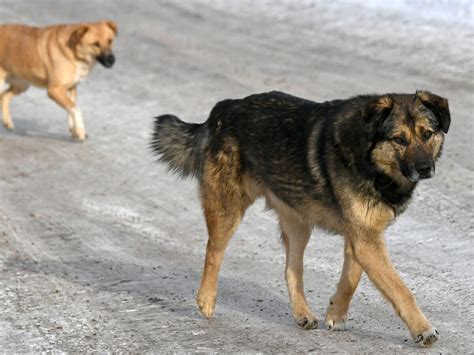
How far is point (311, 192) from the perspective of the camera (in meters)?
5.98

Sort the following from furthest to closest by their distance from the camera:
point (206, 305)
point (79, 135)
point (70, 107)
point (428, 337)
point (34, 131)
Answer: point (34, 131), point (70, 107), point (79, 135), point (206, 305), point (428, 337)

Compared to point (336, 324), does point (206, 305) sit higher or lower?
lower

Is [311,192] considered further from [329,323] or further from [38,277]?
[38,277]

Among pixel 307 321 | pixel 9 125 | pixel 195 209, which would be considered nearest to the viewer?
pixel 307 321

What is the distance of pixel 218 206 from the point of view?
6367 millimetres

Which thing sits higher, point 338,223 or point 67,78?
point 338,223

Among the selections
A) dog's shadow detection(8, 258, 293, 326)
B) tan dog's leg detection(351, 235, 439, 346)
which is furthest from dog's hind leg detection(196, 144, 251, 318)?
tan dog's leg detection(351, 235, 439, 346)

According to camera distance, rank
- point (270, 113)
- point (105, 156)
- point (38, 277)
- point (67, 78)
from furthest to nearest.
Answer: point (67, 78), point (105, 156), point (38, 277), point (270, 113)

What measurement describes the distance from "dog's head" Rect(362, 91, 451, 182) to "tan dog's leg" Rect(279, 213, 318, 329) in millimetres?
851

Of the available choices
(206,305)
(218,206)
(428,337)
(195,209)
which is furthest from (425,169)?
(195,209)

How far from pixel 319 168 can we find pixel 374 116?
0.49 m

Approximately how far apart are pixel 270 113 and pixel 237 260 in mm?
1700

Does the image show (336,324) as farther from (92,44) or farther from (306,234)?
(92,44)

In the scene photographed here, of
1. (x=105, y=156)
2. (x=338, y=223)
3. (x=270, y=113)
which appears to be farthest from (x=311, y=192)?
(x=105, y=156)
